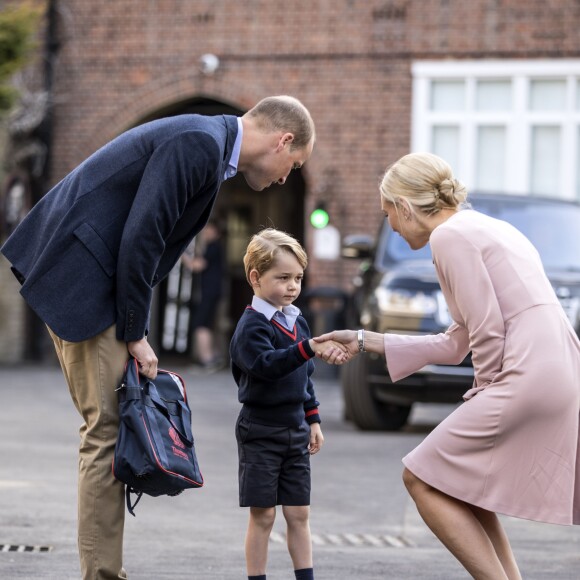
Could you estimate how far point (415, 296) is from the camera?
10727 millimetres

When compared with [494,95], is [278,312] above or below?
below

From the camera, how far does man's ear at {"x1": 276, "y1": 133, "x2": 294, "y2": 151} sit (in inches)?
191

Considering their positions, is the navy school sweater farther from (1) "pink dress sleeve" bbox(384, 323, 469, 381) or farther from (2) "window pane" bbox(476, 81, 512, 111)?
(2) "window pane" bbox(476, 81, 512, 111)

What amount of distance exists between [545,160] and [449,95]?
1.48 metres

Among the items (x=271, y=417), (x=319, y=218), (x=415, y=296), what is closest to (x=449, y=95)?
(x=319, y=218)

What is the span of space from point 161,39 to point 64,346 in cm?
1478

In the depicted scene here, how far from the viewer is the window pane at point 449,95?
18500mm

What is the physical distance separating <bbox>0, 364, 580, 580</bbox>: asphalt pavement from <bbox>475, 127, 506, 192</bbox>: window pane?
A: 25.7ft

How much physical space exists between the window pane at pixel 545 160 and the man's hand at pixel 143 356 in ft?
46.0

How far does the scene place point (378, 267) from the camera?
1145 cm

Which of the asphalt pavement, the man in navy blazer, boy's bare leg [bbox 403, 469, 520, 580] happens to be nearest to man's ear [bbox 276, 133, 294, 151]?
the man in navy blazer

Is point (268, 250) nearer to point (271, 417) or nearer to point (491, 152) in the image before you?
point (271, 417)

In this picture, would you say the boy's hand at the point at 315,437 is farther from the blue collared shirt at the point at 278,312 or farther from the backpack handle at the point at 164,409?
the backpack handle at the point at 164,409

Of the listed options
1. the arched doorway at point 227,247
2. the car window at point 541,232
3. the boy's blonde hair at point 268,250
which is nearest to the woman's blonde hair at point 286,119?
the boy's blonde hair at point 268,250
